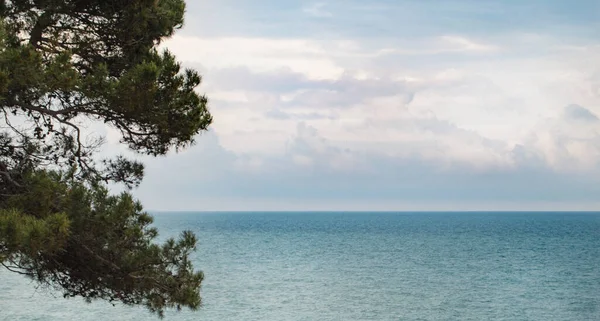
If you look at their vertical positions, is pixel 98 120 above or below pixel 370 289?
above

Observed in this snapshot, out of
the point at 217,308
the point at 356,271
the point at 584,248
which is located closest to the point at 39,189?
the point at 217,308

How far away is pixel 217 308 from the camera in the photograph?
125 ft

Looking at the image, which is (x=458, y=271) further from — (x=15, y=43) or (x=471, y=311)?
(x=15, y=43)

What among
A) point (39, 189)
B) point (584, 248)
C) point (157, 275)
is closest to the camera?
point (39, 189)

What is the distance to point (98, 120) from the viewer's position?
12648mm

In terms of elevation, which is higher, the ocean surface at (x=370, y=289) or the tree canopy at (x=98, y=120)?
the tree canopy at (x=98, y=120)

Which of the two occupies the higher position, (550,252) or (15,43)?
(15,43)

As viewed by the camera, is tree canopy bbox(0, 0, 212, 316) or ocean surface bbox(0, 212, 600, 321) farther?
ocean surface bbox(0, 212, 600, 321)

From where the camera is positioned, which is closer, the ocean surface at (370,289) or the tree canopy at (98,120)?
the tree canopy at (98,120)

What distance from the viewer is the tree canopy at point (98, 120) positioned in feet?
37.3

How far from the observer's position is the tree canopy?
1136 cm

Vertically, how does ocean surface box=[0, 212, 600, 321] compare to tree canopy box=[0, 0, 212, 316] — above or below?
below

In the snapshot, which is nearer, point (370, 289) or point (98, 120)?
point (98, 120)

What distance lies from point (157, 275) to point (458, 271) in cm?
5282
